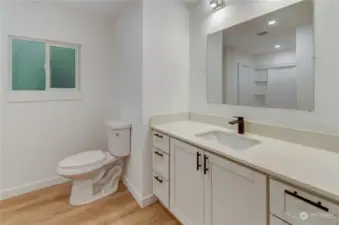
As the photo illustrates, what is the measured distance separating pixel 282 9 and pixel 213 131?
3.50ft

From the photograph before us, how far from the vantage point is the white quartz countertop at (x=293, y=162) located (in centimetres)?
83

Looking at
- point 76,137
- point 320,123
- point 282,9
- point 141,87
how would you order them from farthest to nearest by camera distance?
1. point 76,137
2. point 141,87
3. point 282,9
4. point 320,123

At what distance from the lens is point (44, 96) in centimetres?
239

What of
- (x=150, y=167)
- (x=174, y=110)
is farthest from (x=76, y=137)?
(x=174, y=110)

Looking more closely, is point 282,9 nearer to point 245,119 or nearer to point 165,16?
point 245,119

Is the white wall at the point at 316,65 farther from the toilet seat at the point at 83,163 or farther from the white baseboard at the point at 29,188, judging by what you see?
the white baseboard at the point at 29,188

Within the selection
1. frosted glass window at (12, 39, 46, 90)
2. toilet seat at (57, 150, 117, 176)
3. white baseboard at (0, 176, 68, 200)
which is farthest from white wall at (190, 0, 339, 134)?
white baseboard at (0, 176, 68, 200)

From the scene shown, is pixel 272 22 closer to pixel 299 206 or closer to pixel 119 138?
pixel 299 206

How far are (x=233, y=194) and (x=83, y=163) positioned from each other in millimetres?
1526

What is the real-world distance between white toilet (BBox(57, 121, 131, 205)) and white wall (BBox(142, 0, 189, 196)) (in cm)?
38

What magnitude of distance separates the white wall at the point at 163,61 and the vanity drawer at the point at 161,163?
123 mm

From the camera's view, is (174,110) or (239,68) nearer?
(239,68)

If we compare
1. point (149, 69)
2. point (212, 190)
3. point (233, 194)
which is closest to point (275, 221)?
point (233, 194)

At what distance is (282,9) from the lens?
4.82ft
